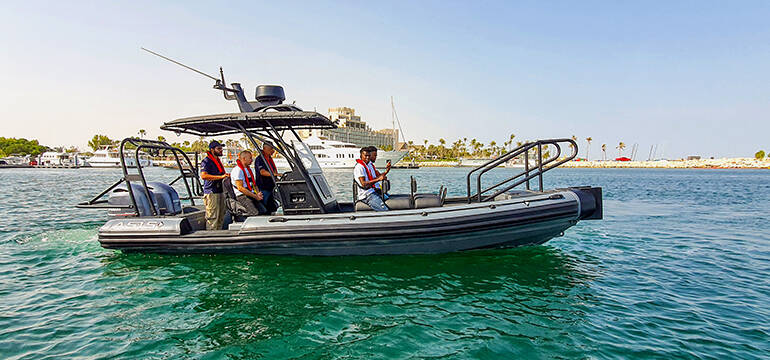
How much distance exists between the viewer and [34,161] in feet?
267

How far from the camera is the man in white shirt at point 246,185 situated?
6.57 m

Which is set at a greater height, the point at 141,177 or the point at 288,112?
the point at 288,112

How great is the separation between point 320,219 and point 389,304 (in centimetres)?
205

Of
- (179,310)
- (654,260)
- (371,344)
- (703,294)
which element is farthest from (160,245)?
(654,260)

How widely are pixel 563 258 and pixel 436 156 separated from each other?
131 metres

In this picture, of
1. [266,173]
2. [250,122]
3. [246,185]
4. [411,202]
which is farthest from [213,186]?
[411,202]

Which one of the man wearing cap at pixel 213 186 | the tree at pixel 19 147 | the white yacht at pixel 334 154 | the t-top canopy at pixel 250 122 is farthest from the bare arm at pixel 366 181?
the tree at pixel 19 147

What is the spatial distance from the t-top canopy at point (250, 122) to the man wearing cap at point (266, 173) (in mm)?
418

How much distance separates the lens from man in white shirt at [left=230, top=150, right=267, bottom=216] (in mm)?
6570

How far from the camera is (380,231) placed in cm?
604

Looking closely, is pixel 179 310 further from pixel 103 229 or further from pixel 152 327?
pixel 103 229

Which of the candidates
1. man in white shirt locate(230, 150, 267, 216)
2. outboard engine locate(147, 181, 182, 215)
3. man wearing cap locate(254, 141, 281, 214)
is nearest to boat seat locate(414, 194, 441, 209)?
man wearing cap locate(254, 141, 281, 214)

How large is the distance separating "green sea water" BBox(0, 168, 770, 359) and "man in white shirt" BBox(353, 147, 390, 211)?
0.95 meters

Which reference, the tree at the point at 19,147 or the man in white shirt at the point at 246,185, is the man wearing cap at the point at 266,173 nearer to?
the man in white shirt at the point at 246,185
